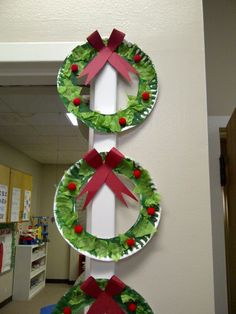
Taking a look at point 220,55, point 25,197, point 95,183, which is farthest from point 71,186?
point 25,197

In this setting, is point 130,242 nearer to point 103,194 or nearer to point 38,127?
point 103,194

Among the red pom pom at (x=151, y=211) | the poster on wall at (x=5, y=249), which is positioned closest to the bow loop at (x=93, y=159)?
the red pom pom at (x=151, y=211)

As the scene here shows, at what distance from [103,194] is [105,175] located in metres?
0.05

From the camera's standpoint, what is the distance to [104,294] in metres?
0.70

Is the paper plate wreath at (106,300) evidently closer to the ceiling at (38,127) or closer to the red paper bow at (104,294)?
the red paper bow at (104,294)

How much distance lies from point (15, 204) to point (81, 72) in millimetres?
3638

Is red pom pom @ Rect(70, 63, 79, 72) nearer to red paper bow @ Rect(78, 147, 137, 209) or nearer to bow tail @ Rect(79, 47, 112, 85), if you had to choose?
bow tail @ Rect(79, 47, 112, 85)

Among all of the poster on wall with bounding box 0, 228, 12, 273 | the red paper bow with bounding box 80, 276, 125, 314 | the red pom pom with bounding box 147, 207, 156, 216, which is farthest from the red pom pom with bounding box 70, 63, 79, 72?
the poster on wall with bounding box 0, 228, 12, 273

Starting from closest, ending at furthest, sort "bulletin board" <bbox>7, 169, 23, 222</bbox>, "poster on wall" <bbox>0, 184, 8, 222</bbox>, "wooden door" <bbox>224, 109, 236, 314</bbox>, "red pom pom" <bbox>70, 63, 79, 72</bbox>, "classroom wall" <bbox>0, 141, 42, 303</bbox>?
"red pom pom" <bbox>70, 63, 79, 72</bbox> → "wooden door" <bbox>224, 109, 236, 314</bbox> → "poster on wall" <bbox>0, 184, 8, 222</bbox> → "bulletin board" <bbox>7, 169, 23, 222</bbox> → "classroom wall" <bbox>0, 141, 42, 303</bbox>

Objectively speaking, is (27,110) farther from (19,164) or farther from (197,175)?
(197,175)

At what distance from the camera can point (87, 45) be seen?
807 millimetres

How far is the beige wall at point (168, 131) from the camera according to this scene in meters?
0.71

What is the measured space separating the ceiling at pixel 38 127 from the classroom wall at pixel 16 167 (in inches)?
4.0

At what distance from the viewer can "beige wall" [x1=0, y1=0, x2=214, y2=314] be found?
2.33 ft
